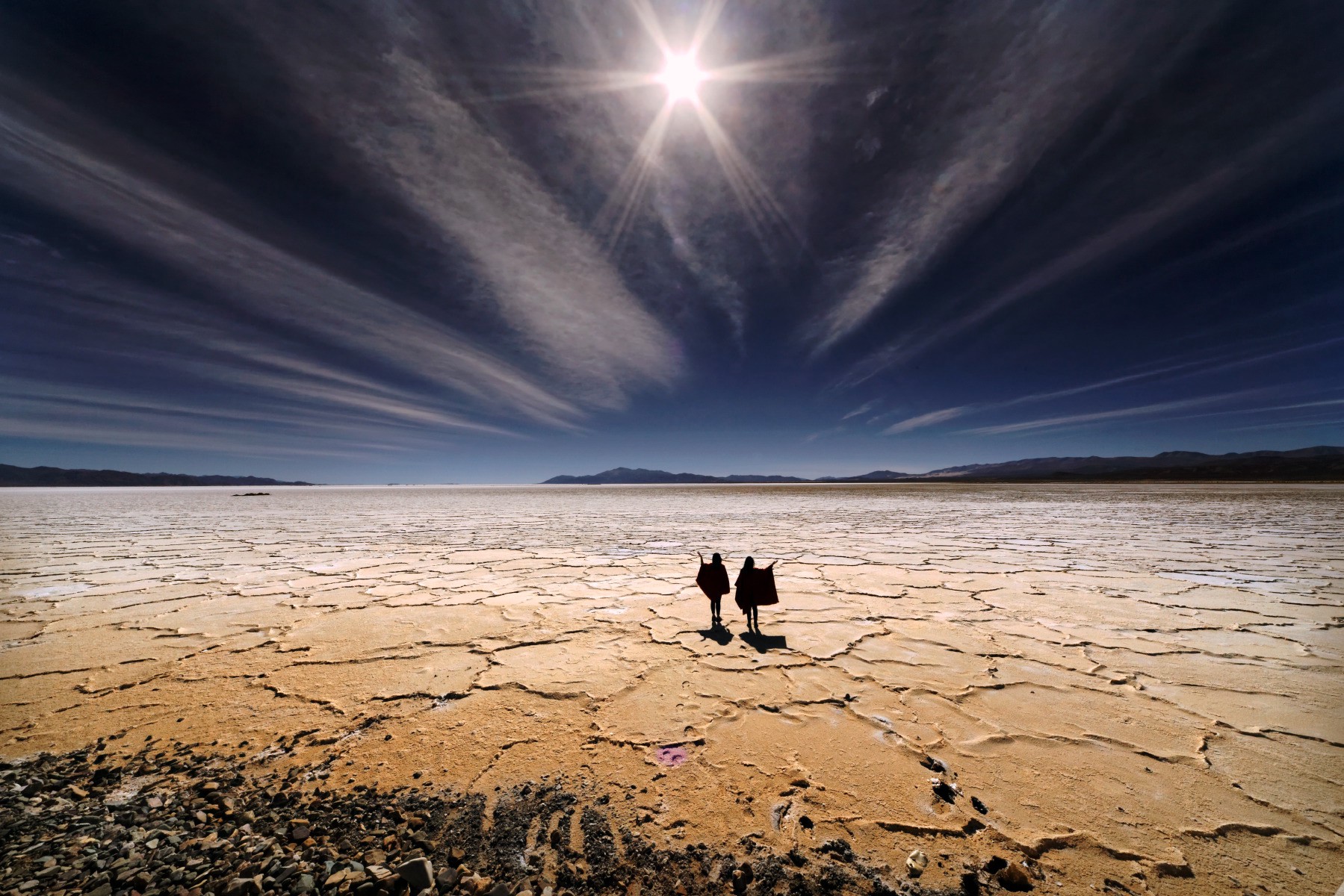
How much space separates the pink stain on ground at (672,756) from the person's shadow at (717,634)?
1236mm

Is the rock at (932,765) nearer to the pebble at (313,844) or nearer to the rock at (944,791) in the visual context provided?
the rock at (944,791)

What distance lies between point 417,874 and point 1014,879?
1887 mm

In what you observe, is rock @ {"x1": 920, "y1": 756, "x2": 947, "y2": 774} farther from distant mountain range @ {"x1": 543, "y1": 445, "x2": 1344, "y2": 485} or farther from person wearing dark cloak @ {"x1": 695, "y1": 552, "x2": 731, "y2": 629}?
distant mountain range @ {"x1": 543, "y1": 445, "x2": 1344, "y2": 485}

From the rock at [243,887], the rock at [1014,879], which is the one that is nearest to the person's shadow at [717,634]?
the rock at [1014,879]

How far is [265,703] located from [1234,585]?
849cm

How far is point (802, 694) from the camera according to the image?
2.58m

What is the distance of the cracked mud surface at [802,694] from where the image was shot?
5.43ft

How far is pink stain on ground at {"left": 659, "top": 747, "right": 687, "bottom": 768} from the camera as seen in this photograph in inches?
78.9

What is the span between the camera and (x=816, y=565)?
584cm

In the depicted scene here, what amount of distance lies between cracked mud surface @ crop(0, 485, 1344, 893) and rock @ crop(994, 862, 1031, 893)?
0.28 feet

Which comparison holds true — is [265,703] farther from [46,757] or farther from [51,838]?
[51,838]

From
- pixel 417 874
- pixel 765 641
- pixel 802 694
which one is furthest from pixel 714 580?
pixel 417 874

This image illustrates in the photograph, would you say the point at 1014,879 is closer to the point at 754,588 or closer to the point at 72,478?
the point at 754,588

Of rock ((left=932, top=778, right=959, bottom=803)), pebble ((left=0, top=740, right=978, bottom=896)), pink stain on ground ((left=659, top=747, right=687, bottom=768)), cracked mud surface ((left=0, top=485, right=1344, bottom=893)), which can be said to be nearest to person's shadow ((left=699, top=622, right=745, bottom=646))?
cracked mud surface ((left=0, top=485, right=1344, bottom=893))
